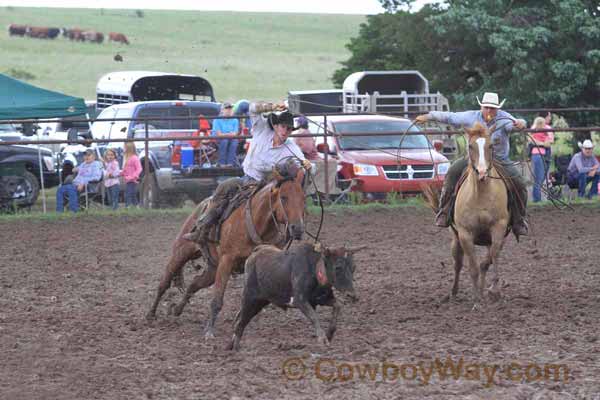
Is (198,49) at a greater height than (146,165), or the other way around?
(198,49)

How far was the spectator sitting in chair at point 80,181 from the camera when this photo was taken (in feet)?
51.9

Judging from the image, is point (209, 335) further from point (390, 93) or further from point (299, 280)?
point (390, 93)

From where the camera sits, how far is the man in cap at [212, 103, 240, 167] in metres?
16.3

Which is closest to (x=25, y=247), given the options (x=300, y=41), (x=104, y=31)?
(x=104, y=31)

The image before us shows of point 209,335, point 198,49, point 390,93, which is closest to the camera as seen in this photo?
point 209,335

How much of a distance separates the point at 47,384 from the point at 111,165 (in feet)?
32.6

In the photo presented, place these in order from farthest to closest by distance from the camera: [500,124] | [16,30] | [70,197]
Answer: [16,30] → [70,197] → [500,124]

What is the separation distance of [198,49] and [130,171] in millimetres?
53795

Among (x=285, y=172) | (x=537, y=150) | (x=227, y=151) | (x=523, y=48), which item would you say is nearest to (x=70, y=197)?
(x=227, y=151)

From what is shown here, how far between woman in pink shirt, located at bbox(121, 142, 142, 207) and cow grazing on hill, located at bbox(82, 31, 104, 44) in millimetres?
50536

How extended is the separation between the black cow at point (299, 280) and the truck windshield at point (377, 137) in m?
9.29

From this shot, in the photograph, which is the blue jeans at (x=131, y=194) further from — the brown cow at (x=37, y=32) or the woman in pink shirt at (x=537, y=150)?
the brown cow at (x=37, y=32)

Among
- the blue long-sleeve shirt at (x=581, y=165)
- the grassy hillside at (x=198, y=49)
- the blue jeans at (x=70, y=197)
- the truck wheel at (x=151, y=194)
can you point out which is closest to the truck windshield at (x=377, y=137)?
the blue long-sleeve shirt at (x=581, y=165)

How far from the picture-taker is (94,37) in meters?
65.4
